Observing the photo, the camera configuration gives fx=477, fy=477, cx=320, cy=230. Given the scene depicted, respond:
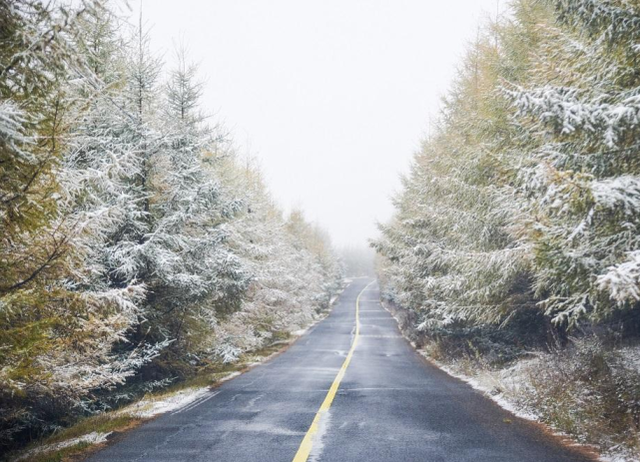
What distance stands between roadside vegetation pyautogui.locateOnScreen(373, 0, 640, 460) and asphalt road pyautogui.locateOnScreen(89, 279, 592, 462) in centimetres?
96

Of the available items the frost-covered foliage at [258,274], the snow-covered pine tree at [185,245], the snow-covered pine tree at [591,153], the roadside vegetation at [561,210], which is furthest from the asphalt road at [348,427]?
the frost-covered foliage at [258,274]

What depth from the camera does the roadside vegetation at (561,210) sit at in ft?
18.5

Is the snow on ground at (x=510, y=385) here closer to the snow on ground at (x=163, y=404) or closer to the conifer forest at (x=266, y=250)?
the conifer forest at (x=266, y=250)

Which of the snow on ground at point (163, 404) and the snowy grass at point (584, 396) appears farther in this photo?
the snow on ground at point (163, 404)

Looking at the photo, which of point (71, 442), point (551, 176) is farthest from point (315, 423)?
point (551, 176)

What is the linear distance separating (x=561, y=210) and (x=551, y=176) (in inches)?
18.6

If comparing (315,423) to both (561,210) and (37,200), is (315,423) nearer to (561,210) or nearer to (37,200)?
(561,210)

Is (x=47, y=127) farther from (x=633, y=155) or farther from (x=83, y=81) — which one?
(x=633, y=155)

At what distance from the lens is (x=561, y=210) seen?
545 cm

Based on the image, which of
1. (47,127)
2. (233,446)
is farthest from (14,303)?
(233,446)

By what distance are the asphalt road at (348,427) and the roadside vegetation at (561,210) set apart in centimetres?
96

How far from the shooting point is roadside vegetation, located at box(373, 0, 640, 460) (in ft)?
18.5

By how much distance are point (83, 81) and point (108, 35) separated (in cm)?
758

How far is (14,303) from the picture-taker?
192 inches
